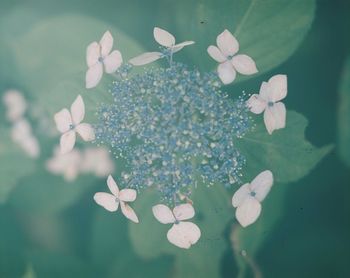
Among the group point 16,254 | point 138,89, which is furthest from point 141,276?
point 138,89

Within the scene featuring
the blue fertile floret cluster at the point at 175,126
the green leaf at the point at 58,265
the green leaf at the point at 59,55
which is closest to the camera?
the blue fertile floret cluster at the point at 175,126

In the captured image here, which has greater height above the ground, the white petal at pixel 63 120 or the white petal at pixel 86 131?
the white petal at pixel 63 120

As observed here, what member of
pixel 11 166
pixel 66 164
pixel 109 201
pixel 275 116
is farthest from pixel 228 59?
pixel 11 166

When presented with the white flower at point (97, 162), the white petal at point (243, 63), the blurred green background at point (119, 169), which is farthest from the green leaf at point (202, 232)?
the white petal at point (243, 63)

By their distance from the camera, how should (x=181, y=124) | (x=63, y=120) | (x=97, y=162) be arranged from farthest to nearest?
1. (x=97, y=162)
2. (x=63, y=120)
3. (x=181, y=124)

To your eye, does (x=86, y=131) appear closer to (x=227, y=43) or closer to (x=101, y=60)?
(x=101, y=60)

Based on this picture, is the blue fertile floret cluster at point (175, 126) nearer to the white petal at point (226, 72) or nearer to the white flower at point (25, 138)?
the white petal at point (226, 72)
